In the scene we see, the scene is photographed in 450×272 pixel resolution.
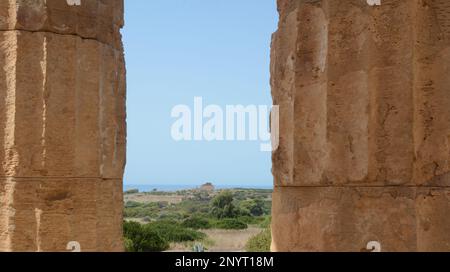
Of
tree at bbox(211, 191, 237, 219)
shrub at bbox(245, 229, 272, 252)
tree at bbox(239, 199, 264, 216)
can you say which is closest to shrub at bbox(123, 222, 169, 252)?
shrub at bbox(245, 229, 272, 252)

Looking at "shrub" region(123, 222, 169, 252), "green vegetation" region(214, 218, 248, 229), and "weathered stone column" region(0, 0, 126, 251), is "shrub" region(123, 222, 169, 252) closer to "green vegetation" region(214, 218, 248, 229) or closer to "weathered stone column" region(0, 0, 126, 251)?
"green vegetation" region(214, 218, 248, 229)

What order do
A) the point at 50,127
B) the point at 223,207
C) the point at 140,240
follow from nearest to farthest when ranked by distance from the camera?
the point at 50,127
the point at 140,240
the point at 223,207

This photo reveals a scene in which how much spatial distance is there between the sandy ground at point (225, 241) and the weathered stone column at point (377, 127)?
19480 mm

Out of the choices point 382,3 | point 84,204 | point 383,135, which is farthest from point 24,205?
point 382,3

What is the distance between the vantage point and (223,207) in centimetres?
4572

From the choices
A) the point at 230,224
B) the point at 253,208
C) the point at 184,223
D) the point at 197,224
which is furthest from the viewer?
the point at 253,208

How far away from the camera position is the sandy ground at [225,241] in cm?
2598

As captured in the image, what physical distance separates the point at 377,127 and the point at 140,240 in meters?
21.8

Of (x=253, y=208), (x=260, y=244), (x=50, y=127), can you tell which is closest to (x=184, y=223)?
(x=253, y=208)

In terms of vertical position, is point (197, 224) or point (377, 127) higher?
point (377, 127)

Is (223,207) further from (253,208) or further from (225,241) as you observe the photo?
(225,241)

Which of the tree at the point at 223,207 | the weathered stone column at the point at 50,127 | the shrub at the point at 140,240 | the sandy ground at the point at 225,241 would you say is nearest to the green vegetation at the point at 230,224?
the sandy ground at the point at 225,241

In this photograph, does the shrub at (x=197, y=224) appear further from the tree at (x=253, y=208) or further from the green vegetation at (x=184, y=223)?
the tree at (x=253, y=208)
